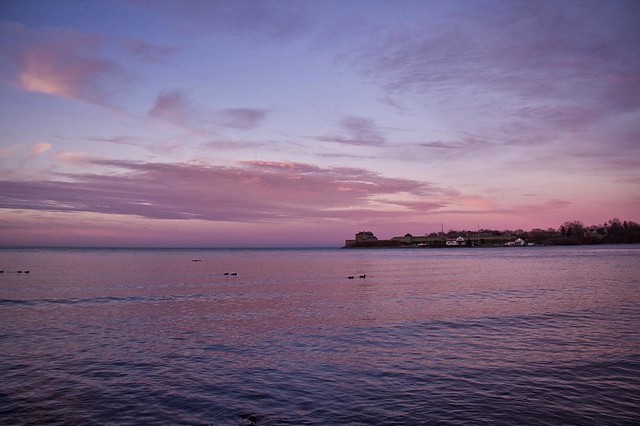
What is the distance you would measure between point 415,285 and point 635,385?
3906cm

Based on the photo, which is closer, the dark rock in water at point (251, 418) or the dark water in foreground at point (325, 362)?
the dark rock in water at point (251, 418)

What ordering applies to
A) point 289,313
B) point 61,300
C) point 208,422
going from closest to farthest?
1. point 208,422
2. point 289,313
3. point 61,300

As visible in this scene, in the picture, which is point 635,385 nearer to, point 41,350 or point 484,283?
point 41,350

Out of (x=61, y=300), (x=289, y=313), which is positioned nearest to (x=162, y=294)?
(x=61, y=300)

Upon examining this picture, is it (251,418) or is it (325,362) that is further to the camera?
(325,362)

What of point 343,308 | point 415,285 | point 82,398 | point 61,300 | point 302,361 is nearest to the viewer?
point 82,398

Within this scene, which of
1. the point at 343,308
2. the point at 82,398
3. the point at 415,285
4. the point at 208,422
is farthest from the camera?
the point at 415,285

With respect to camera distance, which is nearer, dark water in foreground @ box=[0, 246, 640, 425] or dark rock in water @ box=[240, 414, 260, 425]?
dark rock in water @ box=[240, 414, 260, 425]

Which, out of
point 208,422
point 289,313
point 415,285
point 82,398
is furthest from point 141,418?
point 415,285

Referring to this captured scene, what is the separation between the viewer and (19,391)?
1617cm

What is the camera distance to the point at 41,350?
73.5ft

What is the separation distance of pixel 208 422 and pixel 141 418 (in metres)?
2.16

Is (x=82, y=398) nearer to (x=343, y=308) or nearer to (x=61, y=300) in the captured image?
(x=343, y=308)

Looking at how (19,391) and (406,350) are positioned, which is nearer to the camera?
(19,391)
